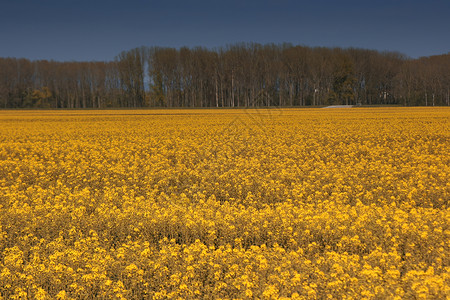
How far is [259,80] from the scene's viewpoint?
87062 mm

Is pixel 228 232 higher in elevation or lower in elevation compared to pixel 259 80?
lower

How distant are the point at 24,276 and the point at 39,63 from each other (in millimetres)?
122349

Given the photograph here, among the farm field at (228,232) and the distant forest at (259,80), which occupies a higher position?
the distant forest at (259,80)

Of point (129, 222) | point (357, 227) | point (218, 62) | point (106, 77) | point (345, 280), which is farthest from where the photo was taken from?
point (106, 77)

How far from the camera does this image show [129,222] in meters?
7.30

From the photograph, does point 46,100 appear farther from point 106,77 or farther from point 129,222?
point 129,222

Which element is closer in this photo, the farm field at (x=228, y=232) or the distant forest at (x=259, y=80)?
Answer: the farm field at (x=228, y=232)

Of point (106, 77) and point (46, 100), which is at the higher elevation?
point (106, 77)

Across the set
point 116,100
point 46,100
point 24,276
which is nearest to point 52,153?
point 24,276

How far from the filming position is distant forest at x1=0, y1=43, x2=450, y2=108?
8581cm

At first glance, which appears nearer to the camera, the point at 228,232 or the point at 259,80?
the point at 228,232

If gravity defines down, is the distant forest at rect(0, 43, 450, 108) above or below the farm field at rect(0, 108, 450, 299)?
above

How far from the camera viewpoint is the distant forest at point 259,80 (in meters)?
85.8

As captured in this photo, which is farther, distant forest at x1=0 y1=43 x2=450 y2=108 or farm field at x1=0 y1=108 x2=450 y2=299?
distant forest at x1=0 y1=43 x2=450 y2=108
